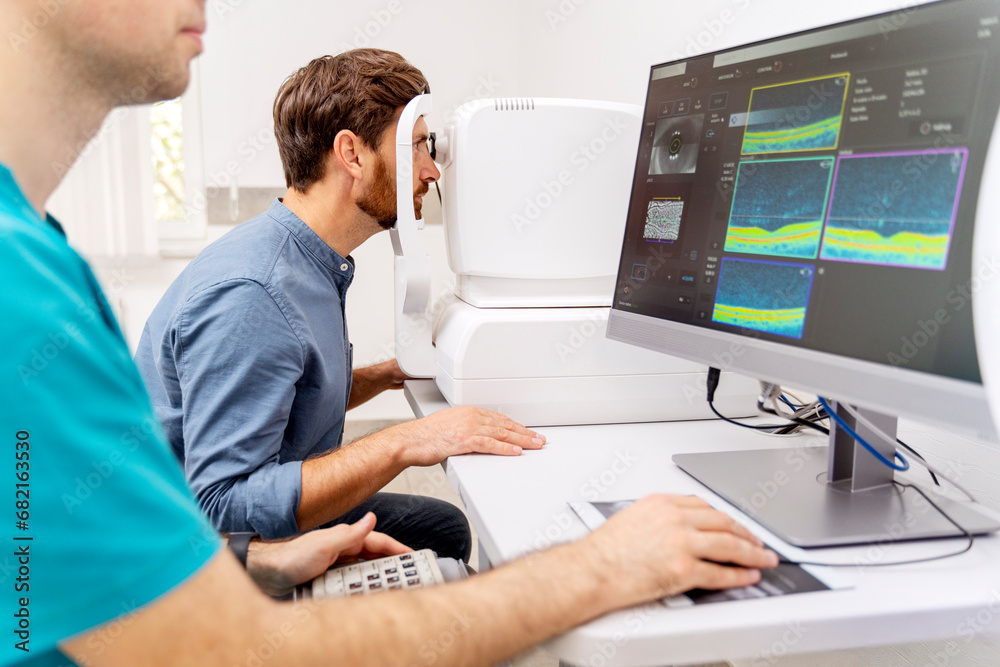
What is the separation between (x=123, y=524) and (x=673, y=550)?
40 cm

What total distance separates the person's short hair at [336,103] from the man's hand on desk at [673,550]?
0.94 metres

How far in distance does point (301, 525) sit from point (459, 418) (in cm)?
27

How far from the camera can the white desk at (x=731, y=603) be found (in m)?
0.53

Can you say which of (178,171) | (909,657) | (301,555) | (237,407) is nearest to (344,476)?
(237,407)

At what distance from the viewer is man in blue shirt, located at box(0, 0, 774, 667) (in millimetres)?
386

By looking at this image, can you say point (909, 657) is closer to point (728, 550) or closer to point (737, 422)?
point (737, 422)

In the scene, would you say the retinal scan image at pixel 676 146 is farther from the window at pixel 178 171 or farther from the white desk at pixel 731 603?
the window at pixel 178 171

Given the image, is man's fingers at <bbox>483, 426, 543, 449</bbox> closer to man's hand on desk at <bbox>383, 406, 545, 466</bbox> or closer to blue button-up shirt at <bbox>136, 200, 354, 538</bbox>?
man's hand on desk at <bbox>383, 406, 545, 466</bbox>

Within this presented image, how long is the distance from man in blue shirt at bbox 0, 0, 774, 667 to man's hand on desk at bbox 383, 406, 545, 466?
1.15 feet

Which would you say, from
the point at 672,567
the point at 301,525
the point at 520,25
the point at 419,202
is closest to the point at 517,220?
the point at 419,202

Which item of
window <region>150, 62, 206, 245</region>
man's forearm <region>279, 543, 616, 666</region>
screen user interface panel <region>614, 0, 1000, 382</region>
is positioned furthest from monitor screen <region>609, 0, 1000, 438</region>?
window <region>150, 62, 206, 245</region>

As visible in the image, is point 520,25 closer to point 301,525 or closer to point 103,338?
point 301,525

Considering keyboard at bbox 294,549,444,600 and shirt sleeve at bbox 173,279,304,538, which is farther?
shirt sleeve at bbox 173,279,304,538

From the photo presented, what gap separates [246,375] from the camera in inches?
38.1
